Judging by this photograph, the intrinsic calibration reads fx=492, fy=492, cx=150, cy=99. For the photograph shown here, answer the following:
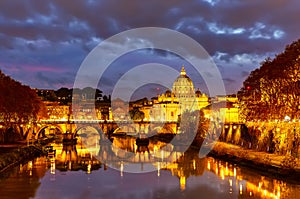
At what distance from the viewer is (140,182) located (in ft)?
125

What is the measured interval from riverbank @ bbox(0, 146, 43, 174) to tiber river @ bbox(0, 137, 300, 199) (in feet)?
2.64

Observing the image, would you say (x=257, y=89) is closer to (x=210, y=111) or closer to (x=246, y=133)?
(x=246, y=133)

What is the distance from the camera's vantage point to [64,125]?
84688mm

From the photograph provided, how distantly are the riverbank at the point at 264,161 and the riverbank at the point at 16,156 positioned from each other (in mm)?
20400

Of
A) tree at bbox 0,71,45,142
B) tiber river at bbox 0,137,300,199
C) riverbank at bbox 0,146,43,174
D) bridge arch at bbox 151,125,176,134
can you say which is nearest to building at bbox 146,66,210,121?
bridge arch at bbox 151,125,176,134

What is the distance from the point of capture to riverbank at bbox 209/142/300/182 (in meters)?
35.9

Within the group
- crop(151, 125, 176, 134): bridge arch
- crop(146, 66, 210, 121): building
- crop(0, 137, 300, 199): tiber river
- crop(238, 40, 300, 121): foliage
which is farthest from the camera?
crop(146, 66, 210, 121): building

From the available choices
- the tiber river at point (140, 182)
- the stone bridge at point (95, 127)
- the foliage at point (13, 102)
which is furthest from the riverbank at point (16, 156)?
the stone bridge at point (95, 127)

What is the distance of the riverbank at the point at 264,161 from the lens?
118 feet

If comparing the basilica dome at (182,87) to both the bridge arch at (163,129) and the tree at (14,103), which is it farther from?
the tree at (14,103)

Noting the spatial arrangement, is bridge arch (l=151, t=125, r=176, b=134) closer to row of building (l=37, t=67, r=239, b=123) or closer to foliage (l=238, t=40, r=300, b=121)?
row of building (l=37, t=67, r=239, b=123)

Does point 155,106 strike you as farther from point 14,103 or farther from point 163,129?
point 14,103

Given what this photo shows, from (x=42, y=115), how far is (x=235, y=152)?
139 feet

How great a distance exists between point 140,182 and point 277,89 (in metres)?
14.6
